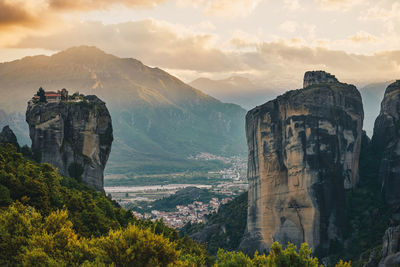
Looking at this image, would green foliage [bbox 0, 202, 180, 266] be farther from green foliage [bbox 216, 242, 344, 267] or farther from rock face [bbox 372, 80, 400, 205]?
rock face [bbox 372, 80, 400, 205]

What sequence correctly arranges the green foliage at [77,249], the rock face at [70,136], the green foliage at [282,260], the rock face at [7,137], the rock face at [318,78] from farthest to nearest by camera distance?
the rock face at [318,78], the rock face at [70,136], the rock face at [7,137], the green foliage at [282,260], the green foliage at [77,249]

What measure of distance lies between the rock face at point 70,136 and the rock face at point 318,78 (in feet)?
126

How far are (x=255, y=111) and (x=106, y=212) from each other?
35674mm

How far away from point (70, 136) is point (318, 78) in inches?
1744

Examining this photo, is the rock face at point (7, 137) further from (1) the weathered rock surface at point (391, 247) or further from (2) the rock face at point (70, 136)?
(1) the weathered rock surface at point (391, 247)

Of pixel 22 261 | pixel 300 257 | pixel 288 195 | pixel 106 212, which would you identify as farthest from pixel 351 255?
pixel 22 261

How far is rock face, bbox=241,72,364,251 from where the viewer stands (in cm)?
7738

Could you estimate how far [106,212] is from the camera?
59844 mm

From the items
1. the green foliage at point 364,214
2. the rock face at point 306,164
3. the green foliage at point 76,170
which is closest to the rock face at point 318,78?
the rock face at point 306,164

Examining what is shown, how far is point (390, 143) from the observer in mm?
83500

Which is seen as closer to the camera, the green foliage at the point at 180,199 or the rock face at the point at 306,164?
the rock face at the point at 306,164

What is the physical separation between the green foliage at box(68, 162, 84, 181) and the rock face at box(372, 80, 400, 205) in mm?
46093

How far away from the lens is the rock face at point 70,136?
72.4m

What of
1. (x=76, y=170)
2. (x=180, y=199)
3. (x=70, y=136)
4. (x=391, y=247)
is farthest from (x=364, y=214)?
(x=180, y=199)
